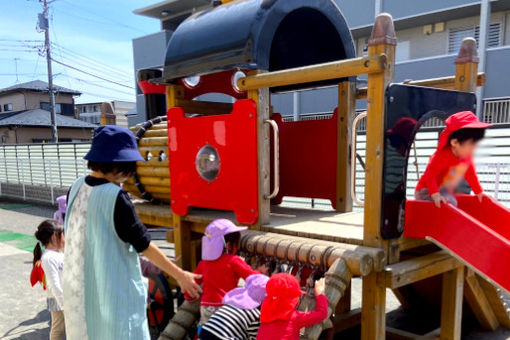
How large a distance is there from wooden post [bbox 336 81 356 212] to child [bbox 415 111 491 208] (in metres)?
1.27

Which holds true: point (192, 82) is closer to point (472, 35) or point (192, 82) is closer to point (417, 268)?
point (417, 268)

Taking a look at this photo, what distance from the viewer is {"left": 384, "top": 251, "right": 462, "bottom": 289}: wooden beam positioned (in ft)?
8.68

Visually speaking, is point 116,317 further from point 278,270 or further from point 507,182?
point 507,182

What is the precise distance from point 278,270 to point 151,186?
7.46 feet

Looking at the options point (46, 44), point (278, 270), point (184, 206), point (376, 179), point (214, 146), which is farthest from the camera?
point (46, 44)

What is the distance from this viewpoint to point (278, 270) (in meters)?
3.08

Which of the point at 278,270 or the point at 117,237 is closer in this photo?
the point at 117,237

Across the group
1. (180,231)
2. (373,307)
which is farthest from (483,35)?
(373,307)

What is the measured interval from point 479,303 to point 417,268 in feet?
5.94

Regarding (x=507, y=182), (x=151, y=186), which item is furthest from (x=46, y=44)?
(x=507, y=182)

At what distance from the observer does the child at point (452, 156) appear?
2.72 metres

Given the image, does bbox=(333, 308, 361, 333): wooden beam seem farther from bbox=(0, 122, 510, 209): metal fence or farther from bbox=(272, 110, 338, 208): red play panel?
bbox=(0, 122, 510, 209): metal fence

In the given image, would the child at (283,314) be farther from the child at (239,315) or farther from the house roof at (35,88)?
the house roof at (35,88)

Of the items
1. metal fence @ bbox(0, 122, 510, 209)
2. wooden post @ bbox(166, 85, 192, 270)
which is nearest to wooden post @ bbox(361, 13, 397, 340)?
wooden post @ bbox(166, 85, 192, 270)
